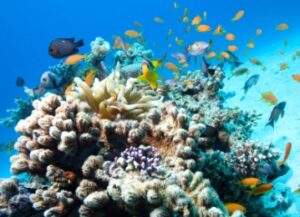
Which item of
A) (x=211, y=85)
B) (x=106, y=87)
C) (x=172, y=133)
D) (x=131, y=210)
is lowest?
(x=131, y=210)

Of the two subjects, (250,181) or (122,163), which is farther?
(250,181)

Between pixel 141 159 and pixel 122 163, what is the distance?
0.63 ft

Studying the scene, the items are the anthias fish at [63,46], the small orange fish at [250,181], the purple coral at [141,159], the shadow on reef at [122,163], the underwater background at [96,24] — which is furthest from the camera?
the underwater background at [96,24]

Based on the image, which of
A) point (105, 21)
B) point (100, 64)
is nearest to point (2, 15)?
point (105, 21)

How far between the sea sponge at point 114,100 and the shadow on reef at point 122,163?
12 mm

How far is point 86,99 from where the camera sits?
13.5 feet

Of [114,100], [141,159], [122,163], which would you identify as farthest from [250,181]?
[114,100]

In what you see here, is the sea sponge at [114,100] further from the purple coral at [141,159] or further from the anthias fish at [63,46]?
the anthias fish at [63,46]

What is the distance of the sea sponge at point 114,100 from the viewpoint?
3.94m

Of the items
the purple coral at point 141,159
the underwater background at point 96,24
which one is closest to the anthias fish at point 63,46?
the purple coral at point 141,159

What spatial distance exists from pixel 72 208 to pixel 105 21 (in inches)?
5299

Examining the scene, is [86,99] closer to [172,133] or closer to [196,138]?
[172,133]

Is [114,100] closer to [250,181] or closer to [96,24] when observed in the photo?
[250,181]

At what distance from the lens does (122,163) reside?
3.13 m
